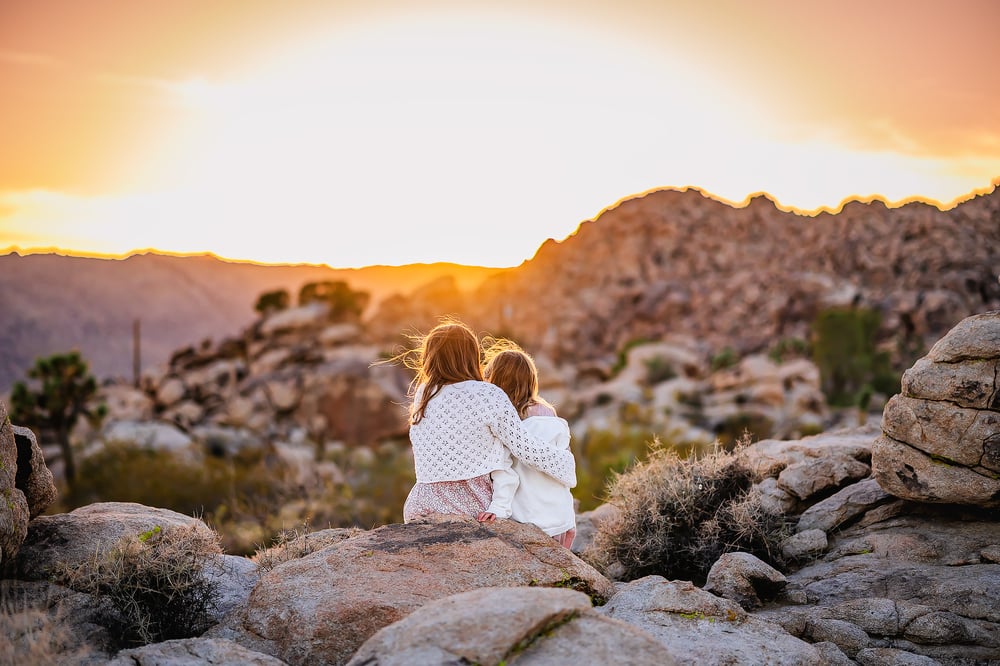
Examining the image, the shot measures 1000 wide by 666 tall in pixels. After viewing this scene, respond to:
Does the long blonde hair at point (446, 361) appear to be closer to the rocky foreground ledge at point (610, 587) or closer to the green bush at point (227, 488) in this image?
the rocky foreground ledge at point (610, 587)

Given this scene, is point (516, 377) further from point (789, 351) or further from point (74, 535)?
point (789, 351)

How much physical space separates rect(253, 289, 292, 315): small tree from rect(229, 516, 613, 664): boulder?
177 feet

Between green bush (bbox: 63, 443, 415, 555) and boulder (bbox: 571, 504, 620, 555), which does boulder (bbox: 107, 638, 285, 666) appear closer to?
boulder (bbox: 571, 504, 620, 555)

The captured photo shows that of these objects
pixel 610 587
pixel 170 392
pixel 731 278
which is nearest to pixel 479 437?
pixel 610 587

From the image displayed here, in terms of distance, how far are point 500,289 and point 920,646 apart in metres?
78.5

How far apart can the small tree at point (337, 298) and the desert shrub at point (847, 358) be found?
30153mm

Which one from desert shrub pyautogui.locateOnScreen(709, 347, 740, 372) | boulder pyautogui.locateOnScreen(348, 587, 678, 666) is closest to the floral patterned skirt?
boulder pyautogui.locateOnScreen(348, 587, 678, 666)

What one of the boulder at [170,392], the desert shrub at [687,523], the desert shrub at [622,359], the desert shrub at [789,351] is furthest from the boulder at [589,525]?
the boulder at [170,392]

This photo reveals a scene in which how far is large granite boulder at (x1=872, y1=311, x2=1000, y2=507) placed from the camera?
226 inches

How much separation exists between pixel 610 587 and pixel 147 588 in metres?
2.94

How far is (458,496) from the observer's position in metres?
5.93

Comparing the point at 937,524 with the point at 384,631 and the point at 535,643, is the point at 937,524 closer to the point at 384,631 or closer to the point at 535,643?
the point at 535,643

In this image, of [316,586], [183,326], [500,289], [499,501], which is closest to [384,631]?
[316,586]

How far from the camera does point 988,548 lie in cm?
571
